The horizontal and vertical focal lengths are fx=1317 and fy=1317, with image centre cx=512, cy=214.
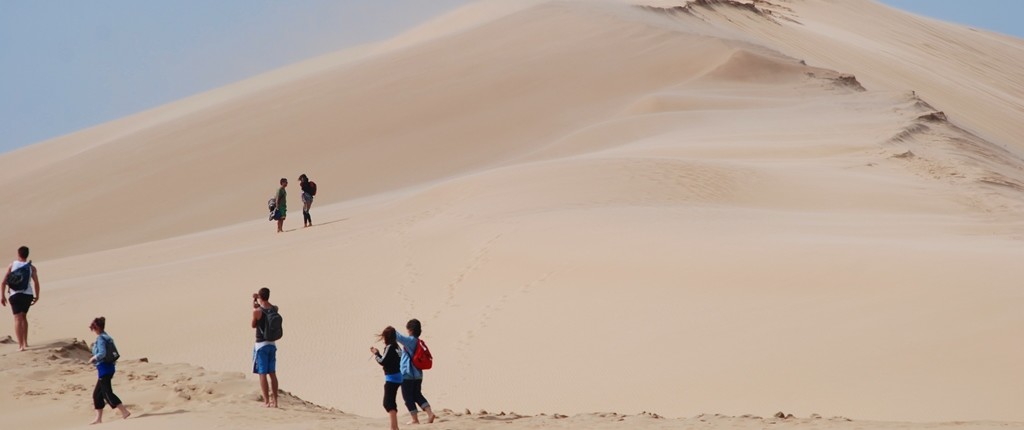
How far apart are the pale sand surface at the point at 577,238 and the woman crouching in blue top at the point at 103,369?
356 millimetres

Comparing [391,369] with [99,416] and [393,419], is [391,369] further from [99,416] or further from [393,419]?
[99,416]

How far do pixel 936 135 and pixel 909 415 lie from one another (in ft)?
52.8

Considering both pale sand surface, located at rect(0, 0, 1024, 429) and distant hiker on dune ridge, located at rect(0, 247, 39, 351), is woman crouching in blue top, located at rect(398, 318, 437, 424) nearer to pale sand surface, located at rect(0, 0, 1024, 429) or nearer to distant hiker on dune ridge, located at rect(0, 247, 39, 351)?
pale sand surface, located at rect(0, 0, 1024, 429)

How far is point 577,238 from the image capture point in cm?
1602

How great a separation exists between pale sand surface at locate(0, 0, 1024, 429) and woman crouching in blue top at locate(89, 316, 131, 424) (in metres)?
0.36

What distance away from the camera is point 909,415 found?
9.46 m

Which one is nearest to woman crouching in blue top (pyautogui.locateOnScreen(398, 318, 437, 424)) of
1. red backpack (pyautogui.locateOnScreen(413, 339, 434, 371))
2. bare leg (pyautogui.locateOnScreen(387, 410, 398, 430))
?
red backpack (pyautogui.locateOnScreen(413, 339, 434, 371))

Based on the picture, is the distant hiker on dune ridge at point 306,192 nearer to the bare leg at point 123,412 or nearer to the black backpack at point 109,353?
the bare leg at point 123,412

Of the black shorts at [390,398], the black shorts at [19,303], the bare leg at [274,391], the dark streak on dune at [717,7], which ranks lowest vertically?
the bare leg at [274,391]

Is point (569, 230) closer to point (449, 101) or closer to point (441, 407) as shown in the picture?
point (441, 407)

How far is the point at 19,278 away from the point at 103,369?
2843 millimetres

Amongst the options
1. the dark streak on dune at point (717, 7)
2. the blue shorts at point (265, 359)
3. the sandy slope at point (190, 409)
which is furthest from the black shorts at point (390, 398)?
the dark streak on dune at point (717, 7)

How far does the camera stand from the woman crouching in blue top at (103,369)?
10000 mm

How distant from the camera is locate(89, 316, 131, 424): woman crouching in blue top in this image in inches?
394
